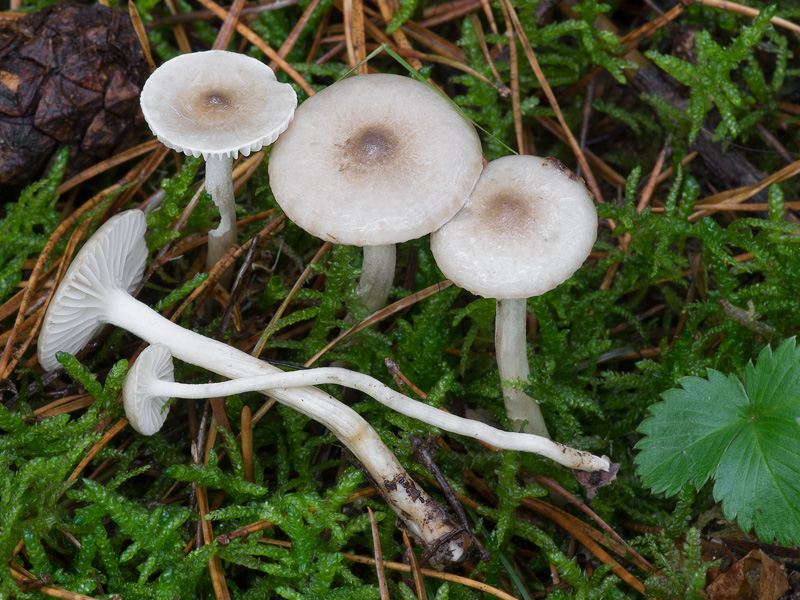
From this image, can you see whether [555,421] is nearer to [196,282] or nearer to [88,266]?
[196,282]

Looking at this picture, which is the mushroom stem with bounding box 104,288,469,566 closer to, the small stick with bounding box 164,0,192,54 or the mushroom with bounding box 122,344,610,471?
the mushroom with bounding box 122,344,610,471

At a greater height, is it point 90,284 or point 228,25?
point 228,25

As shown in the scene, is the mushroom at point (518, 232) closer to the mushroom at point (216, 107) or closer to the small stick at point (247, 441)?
the mushroom at point (216, 107)

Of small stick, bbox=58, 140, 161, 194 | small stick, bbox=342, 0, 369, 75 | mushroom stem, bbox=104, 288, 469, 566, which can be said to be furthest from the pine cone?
small stick, bbox=342, 0, 369, 75

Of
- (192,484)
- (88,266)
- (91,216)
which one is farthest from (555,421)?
(91,216)

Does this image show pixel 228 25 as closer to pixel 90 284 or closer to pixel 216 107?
pixel 216 107

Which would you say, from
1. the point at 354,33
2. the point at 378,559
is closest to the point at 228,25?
the point at 354,33
